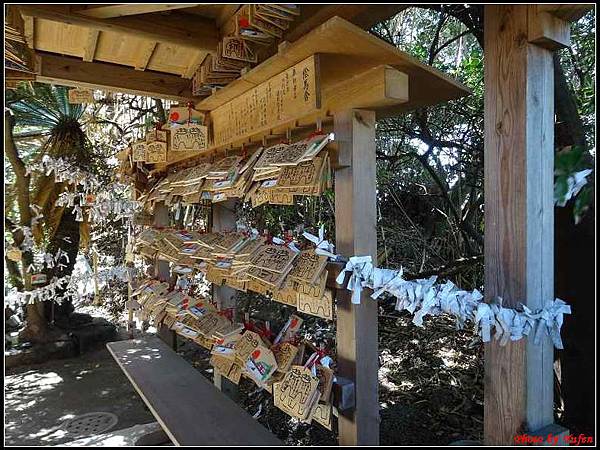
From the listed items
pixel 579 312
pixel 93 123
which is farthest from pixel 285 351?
pixel 93 123

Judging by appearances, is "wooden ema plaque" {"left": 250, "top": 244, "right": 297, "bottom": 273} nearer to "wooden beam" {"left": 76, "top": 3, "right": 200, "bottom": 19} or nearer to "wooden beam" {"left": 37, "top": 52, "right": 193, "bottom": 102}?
"wooden beam" {"left": 76, "top": 3, "right": 200, "bottom": 19}

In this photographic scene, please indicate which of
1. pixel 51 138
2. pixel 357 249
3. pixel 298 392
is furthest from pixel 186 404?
pixel 51 138

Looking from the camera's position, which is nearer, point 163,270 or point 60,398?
point 163,270

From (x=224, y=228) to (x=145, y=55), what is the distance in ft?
4.28

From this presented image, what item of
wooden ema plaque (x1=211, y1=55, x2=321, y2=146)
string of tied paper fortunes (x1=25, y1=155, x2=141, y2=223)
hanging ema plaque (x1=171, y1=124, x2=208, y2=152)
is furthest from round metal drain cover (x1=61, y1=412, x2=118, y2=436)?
wooden ema plaque (x1=211, y1=55, x2=321, y2=146)

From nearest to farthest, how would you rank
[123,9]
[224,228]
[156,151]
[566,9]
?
[566,9] < [123,9] < [224,228] < [156,151]

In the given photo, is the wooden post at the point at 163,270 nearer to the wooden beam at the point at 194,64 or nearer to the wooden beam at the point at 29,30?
the wooden beam at the point at 194,64

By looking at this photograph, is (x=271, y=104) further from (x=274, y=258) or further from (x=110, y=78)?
(x=110, y=78)

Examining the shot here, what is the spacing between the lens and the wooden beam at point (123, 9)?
154cm

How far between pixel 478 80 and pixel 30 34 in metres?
3.49

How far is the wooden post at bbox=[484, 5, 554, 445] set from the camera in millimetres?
1381

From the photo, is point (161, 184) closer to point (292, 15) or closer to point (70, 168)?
point (70, 168)

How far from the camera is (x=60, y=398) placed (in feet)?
14.6

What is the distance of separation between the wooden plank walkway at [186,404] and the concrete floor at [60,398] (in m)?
1.07
